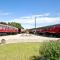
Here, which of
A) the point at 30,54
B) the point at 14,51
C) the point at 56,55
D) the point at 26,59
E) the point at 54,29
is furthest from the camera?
the point at 54,29

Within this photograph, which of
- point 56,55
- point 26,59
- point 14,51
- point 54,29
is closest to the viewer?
point 56,55

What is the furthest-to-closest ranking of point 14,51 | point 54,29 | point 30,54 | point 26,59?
point 54,29 < point 14,51 < point 30,54 < point 26,59

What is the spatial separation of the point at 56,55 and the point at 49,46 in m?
1.16

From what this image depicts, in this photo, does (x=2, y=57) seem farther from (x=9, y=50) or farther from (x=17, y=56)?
(x=9, y=50)

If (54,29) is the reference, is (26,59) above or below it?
below

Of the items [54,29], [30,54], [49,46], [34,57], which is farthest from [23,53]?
[54,29]

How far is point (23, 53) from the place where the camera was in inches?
983

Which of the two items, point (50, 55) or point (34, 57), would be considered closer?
point (50, 55)

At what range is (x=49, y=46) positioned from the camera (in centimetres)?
1939

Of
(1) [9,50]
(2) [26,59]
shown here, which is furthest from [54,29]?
(2) [26,59]

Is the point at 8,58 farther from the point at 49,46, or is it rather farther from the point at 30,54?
the point at 49,46

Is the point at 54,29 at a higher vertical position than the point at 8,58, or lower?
higher

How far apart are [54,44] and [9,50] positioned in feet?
28.5

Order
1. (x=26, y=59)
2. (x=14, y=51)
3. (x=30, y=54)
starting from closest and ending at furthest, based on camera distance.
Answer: (x=26, y=59) → (x=30, y=54) → (x=14, y=51)
